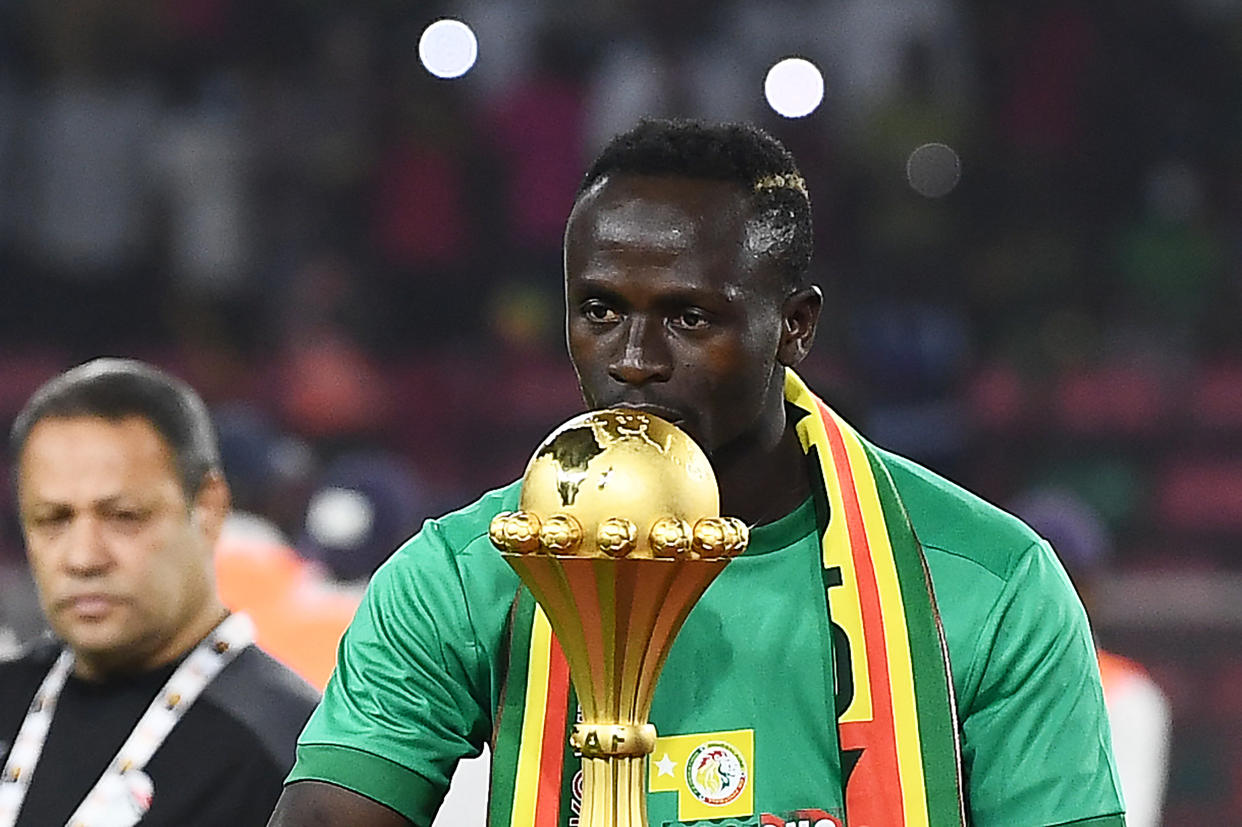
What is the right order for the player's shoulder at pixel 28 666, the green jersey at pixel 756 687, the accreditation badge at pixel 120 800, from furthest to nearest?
the player's shoulder at pixel 28 666 < the accreditation badge at pixel 120 800 < the green jersey at pixel 756 687

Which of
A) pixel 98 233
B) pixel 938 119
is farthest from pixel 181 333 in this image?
pixel 938 119

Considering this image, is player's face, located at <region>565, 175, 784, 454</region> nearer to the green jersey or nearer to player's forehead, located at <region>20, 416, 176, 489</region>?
the green jersey

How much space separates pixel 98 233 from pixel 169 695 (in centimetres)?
410

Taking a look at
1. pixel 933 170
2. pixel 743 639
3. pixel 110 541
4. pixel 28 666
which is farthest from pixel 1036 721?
pixel 933 170

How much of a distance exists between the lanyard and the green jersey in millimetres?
778

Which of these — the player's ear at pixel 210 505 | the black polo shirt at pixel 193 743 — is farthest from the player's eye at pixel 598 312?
the player's ear at pixel 210 505

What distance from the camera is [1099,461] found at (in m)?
5.71

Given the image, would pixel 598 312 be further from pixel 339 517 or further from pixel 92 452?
pixel 339 517

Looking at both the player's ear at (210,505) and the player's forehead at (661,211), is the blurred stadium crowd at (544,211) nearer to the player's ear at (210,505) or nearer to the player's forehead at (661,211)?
the player's ear at (210,505)

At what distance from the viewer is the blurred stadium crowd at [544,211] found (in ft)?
19.2

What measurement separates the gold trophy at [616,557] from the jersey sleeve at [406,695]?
0.28 metres

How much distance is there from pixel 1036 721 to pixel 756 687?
21 cm

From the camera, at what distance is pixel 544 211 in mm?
6199

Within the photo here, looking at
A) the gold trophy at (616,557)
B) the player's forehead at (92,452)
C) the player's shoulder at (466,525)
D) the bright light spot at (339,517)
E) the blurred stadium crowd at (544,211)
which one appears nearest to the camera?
the gold trophy at (616,557)
